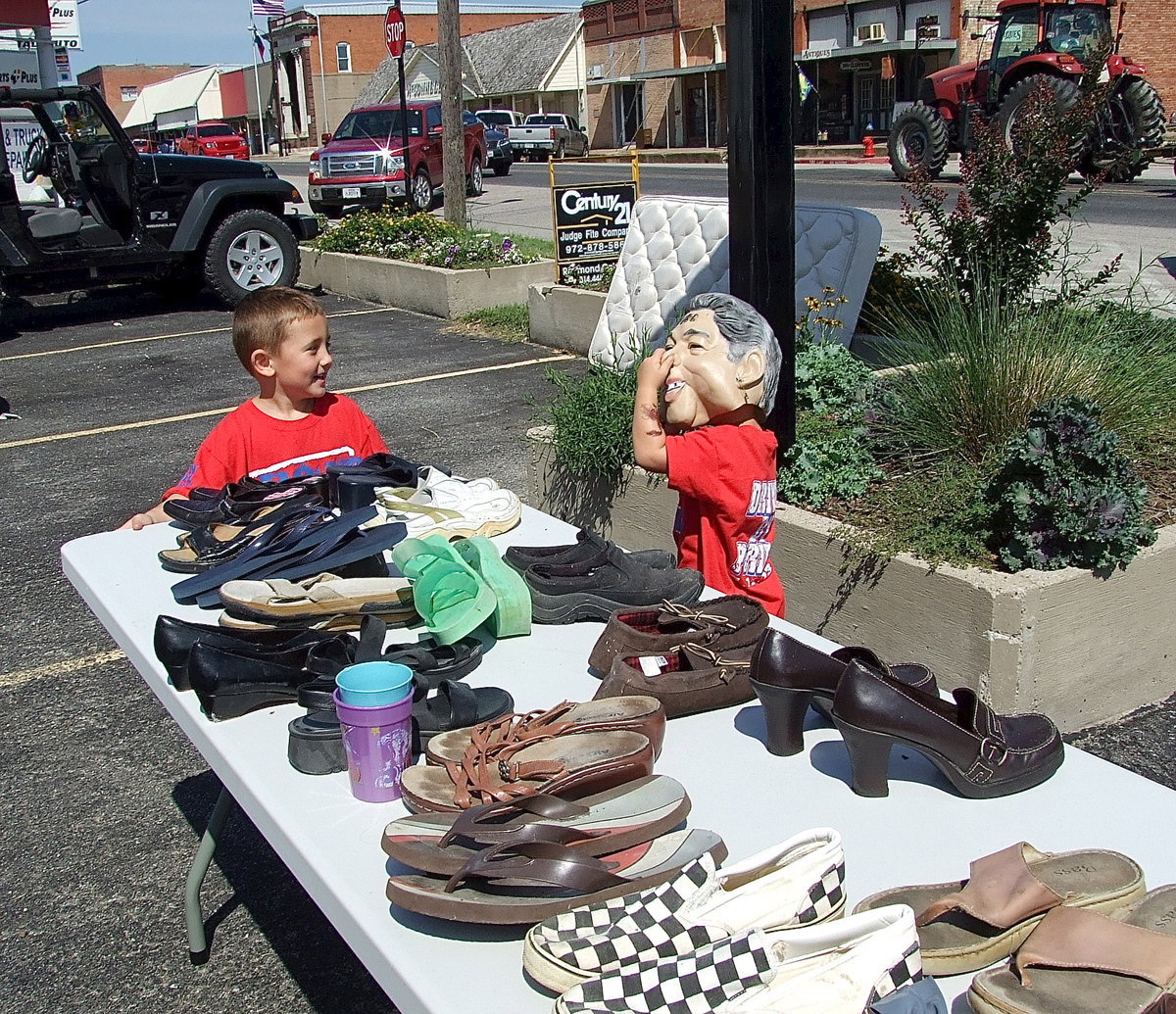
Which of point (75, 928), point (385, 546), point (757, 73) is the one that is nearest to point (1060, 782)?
point (385, 546)

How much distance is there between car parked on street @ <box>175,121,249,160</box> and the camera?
46469mm

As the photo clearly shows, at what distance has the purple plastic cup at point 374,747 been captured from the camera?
183 centimetres

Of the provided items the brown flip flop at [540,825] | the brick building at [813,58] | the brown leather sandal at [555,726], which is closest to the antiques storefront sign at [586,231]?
the brown leather sandal at [555,726]

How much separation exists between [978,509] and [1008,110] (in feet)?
55.6

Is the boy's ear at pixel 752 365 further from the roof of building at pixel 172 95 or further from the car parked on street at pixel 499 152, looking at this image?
Answer: the roof of building at pixel 172 95

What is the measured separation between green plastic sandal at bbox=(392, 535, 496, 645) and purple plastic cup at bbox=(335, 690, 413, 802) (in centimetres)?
48

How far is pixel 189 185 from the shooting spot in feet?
38.9

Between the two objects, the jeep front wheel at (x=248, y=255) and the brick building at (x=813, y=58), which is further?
the brick building at (x=813, y=58)

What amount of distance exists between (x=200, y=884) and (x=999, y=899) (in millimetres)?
1811

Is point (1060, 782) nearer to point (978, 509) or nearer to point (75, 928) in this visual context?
point (978, 509)

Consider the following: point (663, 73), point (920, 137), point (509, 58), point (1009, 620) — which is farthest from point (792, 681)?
point (509, 58)

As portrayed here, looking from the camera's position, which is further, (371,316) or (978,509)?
(371,316)

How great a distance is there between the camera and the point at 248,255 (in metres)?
12.4

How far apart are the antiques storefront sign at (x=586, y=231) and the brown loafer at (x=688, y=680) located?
7.43m
